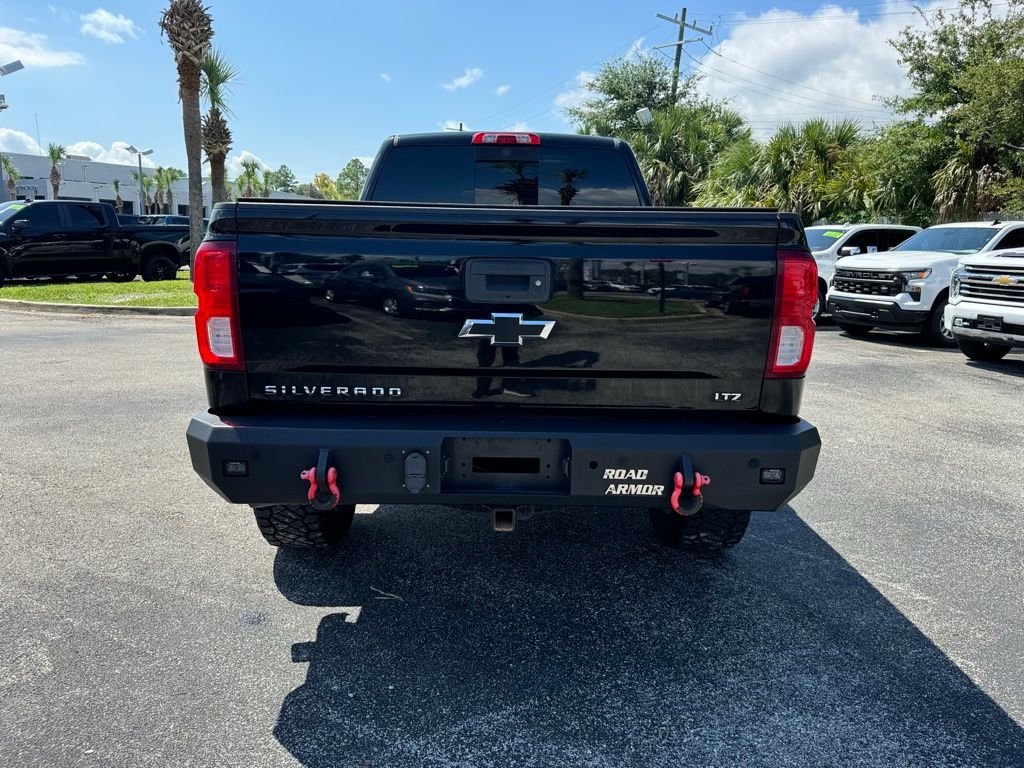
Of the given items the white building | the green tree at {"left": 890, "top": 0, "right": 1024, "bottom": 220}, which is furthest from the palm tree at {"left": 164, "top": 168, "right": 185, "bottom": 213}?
the green tree at {"left": 890, "top": 0, "right": 1024, "bottom": 220}

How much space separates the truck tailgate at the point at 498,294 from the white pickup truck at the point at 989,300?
746 centimetres

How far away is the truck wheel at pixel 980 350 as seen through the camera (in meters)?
9.62

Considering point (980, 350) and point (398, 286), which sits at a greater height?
point (398, 286)

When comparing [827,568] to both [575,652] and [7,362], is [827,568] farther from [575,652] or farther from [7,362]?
[7,362]

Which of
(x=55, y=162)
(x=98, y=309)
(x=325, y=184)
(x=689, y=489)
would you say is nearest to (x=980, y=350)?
(x=689, y=489)

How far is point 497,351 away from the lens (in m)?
2.54

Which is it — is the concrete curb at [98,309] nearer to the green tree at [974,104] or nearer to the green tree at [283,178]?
the green tree at [974,104]

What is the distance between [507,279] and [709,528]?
1.61 m

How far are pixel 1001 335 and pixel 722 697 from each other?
7.91 m

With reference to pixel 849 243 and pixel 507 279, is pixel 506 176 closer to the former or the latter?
pixel 507 279

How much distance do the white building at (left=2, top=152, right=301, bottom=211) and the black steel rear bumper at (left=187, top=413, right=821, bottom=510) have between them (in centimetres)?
6564

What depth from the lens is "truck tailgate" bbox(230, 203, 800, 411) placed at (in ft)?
8.20

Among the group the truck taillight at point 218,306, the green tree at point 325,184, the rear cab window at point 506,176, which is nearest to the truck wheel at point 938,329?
the rear cab window at point 506,176

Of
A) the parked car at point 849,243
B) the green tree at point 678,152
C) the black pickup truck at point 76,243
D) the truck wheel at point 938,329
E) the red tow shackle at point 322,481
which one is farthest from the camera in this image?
the green tree at point 678,152
